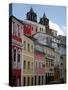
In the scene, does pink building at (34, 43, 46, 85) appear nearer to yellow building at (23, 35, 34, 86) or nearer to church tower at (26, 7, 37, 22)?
yellow building at (23, 35, 34, 86)

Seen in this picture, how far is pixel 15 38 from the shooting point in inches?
68.6

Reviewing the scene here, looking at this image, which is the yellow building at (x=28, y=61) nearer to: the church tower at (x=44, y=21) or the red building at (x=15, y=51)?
the red building at (x=15, y=51)

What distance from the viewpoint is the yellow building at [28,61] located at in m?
1.75

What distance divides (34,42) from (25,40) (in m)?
0.08

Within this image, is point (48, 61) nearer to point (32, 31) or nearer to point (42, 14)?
point (32, 31)

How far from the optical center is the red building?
5.65 feet

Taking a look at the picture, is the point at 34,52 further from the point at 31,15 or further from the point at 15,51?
the point at 31,15

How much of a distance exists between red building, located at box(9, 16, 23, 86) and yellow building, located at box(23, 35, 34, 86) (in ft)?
0.14

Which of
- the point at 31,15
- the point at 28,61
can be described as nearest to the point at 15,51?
the point at 28,61

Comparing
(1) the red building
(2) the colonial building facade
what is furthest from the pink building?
(1) the red building

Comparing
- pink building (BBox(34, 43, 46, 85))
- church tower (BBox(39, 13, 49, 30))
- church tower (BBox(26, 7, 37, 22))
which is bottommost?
pink building (BBox(34, 43, 46, 85))

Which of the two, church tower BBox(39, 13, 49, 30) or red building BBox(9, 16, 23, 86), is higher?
church tower BBox(39, 13, 49, 30)

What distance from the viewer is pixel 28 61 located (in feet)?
5.80

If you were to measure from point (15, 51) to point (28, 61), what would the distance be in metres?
0.14
